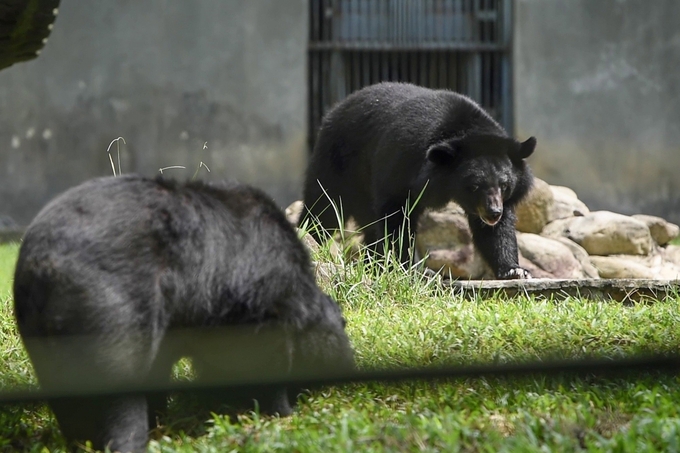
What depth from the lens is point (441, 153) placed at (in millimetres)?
6664

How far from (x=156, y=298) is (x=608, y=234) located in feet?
18.8

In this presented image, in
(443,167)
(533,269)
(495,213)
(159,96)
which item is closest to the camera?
(495,213)

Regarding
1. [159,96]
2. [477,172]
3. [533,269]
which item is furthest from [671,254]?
[159,96]

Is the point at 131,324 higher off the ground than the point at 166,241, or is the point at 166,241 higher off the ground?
A: the point at 166,241

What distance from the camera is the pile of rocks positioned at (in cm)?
755

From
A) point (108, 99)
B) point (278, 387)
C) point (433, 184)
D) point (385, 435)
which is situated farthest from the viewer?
point (108, 99)

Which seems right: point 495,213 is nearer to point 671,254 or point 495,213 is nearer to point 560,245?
point 560,245

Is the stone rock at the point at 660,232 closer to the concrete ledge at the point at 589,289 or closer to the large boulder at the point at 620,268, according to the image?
the large boulder at the point at 620,268

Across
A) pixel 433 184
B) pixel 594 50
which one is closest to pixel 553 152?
pixel 594 50

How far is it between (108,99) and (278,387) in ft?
28.8

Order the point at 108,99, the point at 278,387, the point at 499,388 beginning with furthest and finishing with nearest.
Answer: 1. the point at 108,99
2. the point at 499,388
3. the point at 278,387

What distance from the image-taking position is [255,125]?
1158 centimetres

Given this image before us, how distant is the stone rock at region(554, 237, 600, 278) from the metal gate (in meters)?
4.19

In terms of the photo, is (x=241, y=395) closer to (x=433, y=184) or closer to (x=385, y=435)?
(x=385, y=435)
